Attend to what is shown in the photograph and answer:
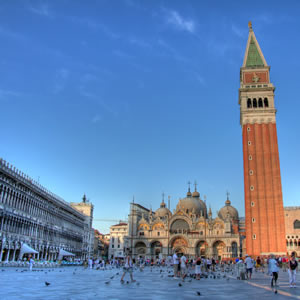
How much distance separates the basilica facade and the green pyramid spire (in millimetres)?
32701

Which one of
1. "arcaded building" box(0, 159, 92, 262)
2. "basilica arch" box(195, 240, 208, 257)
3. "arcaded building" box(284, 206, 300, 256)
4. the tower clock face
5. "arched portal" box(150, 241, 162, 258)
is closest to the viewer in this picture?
"arcaded building" box(0, 159, 92, 262)

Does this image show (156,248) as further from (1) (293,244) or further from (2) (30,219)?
(2) (30,219)

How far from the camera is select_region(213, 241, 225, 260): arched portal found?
73625 mm

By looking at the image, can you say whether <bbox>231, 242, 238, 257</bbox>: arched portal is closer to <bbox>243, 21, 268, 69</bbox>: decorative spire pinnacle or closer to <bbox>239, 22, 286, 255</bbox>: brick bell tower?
<bbox>239, 22, 286, 255</bbox>: brick bell tower

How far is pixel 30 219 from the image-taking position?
45188 millimetres

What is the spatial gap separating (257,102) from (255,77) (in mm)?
6035

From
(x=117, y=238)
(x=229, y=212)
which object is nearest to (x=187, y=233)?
(x=229, y=212)

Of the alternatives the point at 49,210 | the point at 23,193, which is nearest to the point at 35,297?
the point at 23,193

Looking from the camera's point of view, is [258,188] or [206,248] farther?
[206,248]

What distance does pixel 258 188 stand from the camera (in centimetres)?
5972

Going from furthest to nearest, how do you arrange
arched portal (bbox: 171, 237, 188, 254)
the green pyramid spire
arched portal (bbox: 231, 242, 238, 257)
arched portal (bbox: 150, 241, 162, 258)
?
arched portal (bbox: 150, 241, 162, 258) → arched portal (bbox: 171, 237, 188, 254) → arched portal (bbox: 231, 242, 238, 257) → the green pyramid spire

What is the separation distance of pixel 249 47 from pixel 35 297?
7175 centimetres

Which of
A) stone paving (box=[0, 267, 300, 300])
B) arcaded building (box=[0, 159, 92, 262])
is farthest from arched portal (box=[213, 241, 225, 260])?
stone paving (box=[0, 267, 300, 300])

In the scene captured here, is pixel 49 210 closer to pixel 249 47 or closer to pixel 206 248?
pixel 206 248
